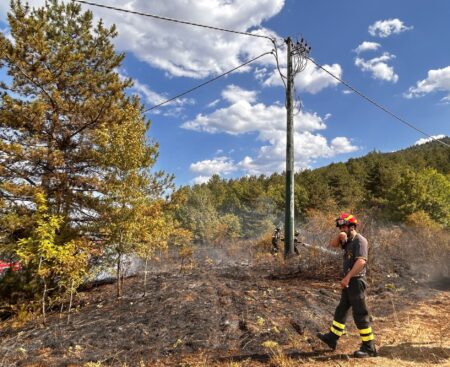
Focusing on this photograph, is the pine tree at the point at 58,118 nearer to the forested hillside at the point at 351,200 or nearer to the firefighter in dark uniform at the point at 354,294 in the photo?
the firefighter in dark uniform at the point at 354,294

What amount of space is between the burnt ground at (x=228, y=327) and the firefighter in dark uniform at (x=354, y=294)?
206 millimetres

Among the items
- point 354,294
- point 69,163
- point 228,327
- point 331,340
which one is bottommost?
point 228,327

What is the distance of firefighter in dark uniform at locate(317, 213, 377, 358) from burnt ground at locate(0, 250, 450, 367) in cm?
21

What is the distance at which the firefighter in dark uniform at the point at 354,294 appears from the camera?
4.89 meters

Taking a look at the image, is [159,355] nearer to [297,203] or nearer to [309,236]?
[309,236]

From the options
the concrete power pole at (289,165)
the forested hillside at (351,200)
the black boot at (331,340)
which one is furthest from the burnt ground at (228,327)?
the forested hillside at (351,200)

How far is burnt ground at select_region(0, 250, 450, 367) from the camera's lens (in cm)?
511

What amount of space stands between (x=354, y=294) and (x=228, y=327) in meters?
2.20

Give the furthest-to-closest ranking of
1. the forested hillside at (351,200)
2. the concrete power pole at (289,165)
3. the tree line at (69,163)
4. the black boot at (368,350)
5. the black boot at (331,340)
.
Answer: the forested hillside at (351,200), the concrete power pole at (289,165), the tree line at (69,163), the black boot at (331,340), the black boot at (368,350)

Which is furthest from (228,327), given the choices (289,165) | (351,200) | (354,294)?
(351,200)

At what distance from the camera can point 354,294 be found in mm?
5078

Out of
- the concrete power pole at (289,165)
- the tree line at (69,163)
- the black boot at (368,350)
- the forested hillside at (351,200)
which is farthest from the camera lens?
the forested hillside at (351,200)

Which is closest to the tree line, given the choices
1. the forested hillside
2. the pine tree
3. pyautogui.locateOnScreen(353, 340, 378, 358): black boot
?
the pine tree

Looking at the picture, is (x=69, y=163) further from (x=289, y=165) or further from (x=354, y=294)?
(x=354, y=294)
